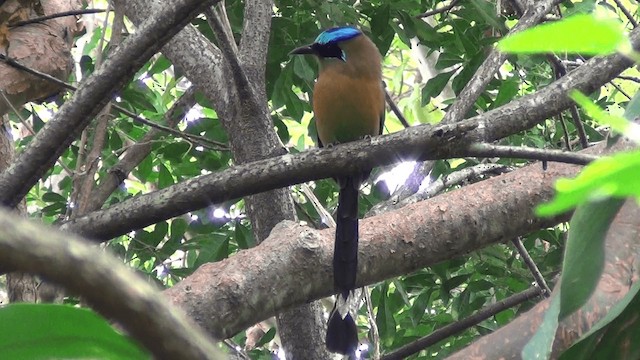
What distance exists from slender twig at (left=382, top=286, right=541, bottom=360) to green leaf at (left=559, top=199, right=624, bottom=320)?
5.78 feet

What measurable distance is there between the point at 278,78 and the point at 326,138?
1.13 feet

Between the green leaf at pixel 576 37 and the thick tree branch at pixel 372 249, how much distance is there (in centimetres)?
165

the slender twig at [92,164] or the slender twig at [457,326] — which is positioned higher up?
the slender twig at [92,164]

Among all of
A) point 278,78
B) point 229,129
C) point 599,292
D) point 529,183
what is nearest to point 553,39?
point 599,292

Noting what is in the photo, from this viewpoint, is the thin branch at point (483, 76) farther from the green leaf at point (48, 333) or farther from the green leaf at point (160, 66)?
the green leaf at point (48, 333)

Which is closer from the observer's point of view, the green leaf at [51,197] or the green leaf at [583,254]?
the green leaf at [583,254]

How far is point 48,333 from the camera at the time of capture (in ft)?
2.11

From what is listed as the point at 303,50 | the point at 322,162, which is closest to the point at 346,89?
the point at 303,50

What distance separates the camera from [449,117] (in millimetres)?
2730

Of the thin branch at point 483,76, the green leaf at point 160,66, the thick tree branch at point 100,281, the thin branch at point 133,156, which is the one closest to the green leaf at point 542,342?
the thick tree branch at point 100,281

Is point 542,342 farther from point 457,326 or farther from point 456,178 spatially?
point 456,178

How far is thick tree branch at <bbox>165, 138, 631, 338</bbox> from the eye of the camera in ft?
6.55

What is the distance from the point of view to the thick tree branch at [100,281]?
0.36 meters

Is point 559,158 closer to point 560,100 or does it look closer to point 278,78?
point 560,100
